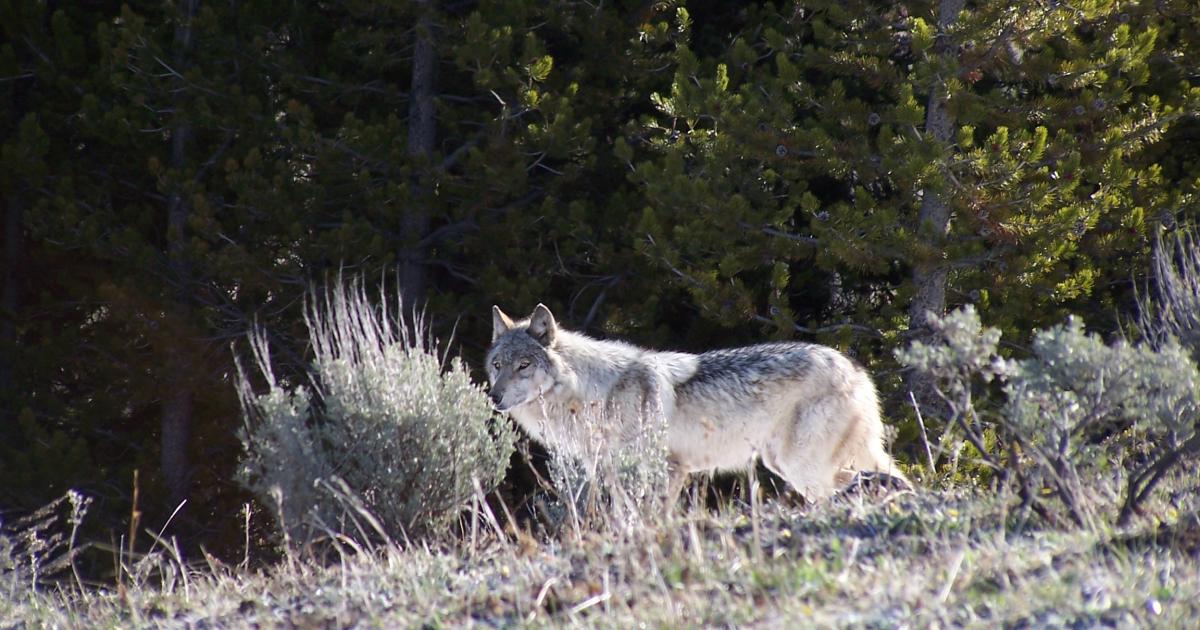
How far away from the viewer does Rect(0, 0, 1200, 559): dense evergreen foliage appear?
10133mm

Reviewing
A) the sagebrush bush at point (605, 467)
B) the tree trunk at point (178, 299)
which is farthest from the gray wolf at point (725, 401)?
the tree trunk at point (178, 299)

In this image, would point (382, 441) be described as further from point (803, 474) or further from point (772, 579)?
point (803, 474)

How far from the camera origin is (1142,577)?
3.89 m

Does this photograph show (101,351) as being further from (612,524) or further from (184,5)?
(612,524)

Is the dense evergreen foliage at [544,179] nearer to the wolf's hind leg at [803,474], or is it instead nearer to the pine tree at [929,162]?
the pine tree at [929,162]

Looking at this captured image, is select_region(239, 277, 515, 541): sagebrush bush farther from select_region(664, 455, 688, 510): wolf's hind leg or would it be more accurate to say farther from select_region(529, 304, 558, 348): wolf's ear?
select_region(664, 455, 688, 510): wolf's hind leg

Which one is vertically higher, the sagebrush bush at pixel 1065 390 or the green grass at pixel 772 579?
the sagebrush bush at pixel 1065 390

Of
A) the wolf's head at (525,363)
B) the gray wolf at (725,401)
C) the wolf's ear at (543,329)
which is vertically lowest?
the gray wolf at (725,401)

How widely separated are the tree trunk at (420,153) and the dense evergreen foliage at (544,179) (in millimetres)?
40

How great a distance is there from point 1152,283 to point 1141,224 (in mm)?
818

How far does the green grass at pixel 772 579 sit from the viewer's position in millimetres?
3748

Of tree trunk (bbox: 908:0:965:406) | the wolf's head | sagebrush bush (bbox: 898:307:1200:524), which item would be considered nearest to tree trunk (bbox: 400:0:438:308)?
the wolf's head

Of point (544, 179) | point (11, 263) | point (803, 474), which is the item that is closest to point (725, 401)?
point (803, 474)

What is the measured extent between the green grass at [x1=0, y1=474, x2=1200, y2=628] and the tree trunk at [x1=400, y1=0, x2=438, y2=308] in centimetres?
710
